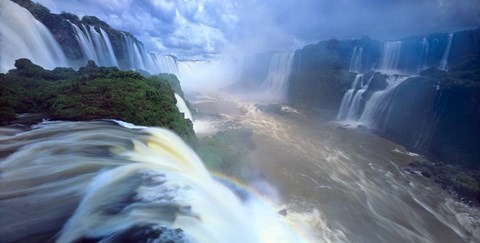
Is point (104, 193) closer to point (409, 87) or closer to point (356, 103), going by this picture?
point (409, 87)

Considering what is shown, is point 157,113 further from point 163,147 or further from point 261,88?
point 261,88

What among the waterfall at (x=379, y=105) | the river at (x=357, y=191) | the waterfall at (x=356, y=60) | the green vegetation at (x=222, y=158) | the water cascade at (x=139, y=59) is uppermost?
the waterfall at (x=356, y=60)

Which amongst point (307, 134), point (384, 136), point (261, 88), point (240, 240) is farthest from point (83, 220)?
point (261, 88)

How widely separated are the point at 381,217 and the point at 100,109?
45.3ft

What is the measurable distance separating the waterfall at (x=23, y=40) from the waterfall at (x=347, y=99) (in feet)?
106

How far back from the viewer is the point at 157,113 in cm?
1150

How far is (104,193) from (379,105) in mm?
29687

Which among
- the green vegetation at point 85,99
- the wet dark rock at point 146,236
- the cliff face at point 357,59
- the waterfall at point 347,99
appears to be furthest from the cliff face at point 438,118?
the wet dark rock at point 146,236

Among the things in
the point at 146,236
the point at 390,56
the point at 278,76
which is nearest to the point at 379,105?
the point at 390,56

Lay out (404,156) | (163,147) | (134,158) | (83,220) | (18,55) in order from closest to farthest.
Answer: (83,220)
(134,158)
(163,147)
(18,55)
(404,156)

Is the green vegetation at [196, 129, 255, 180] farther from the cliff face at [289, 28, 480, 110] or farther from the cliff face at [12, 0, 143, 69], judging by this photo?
the cliff face at [289, 28, 480, 110]

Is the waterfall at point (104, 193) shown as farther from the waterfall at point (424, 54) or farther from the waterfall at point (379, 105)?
the waterfall at point (424, 54)

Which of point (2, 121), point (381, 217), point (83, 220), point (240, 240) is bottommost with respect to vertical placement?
point (381, 217)

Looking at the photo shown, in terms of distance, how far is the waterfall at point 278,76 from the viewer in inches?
2029
